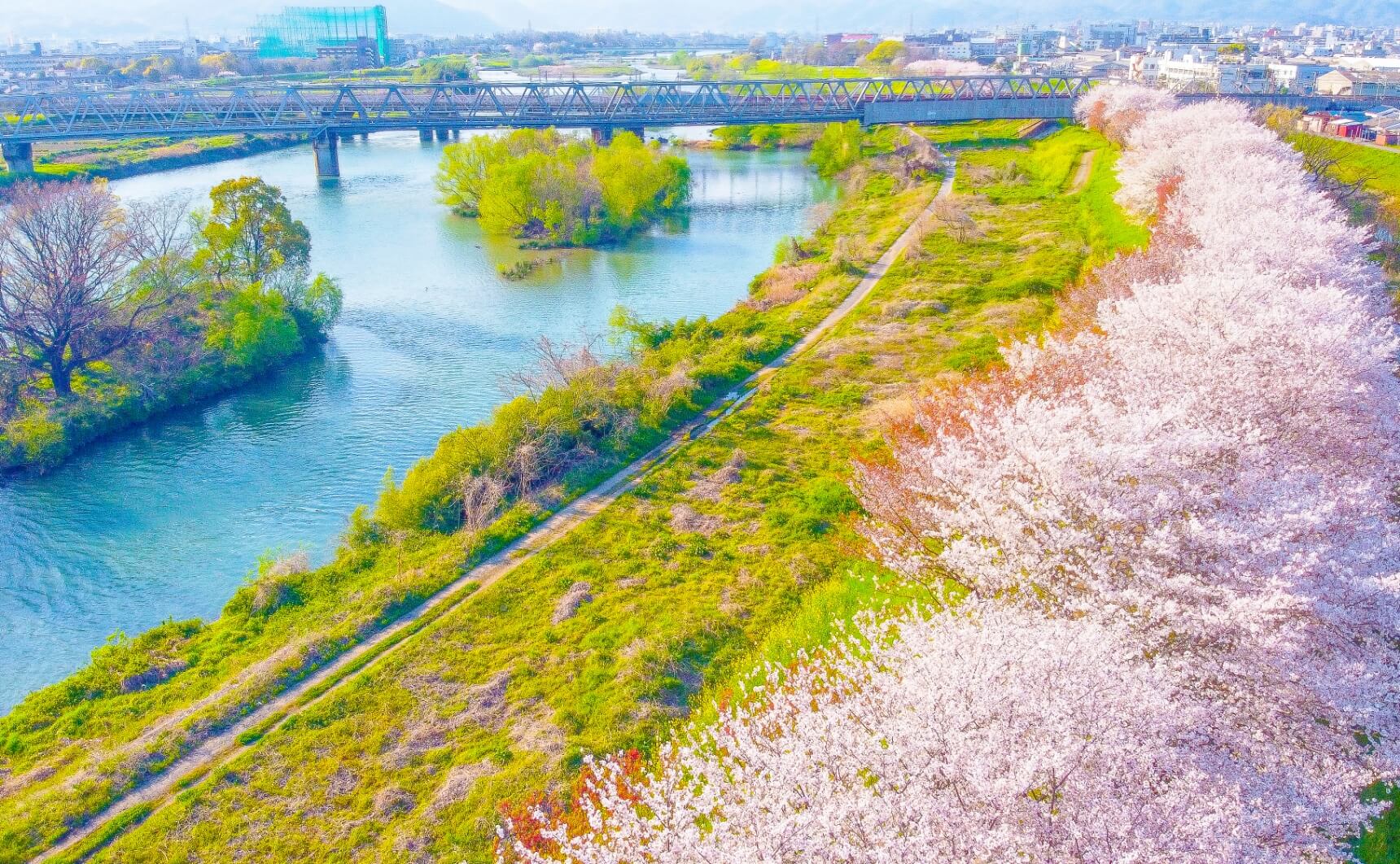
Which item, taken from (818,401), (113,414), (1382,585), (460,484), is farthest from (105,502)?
(1382,585)

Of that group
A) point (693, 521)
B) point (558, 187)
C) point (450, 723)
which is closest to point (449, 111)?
point (558, 187)

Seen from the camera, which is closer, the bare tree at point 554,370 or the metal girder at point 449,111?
the bare tree at point 554,370

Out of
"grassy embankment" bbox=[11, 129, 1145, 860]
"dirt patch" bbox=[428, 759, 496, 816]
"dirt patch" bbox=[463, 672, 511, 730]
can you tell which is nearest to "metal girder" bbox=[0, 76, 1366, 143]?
"grassy embankment" bbox=[11, 129, 1145, 860]

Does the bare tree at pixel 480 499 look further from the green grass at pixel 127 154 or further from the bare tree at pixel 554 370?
the green grass at pixel 127 154

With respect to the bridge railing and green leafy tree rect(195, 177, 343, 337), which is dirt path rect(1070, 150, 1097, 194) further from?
green leafy tree rect(195, 177, 343, 337)

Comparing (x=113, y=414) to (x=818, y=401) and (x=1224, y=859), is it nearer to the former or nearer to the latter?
(x=818, y=401)

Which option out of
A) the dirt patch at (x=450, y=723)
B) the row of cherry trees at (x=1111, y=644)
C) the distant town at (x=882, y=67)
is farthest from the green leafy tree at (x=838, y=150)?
the dirt patch at (x=450, y=723)
